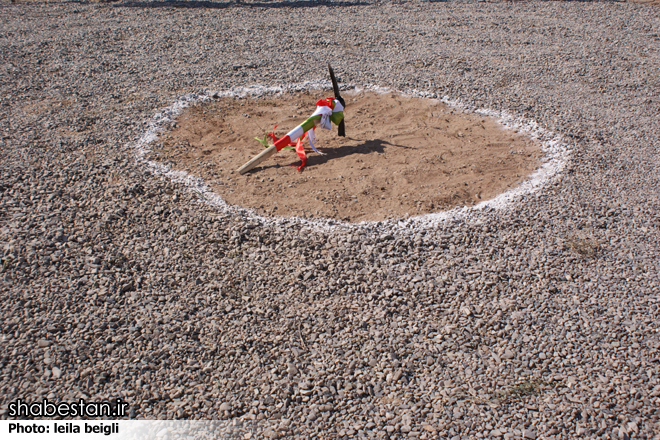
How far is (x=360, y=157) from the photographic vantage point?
5621 millimetres

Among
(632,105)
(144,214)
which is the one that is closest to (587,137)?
(632,105)

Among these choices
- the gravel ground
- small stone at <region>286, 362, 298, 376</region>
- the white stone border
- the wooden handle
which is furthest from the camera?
the wooden handle

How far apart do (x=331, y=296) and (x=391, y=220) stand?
115 centimetres

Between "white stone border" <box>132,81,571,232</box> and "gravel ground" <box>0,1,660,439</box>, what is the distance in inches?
4.6

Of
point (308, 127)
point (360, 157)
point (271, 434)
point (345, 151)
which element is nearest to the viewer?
point (271, 434)

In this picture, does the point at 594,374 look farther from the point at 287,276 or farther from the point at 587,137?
the point at 587,137

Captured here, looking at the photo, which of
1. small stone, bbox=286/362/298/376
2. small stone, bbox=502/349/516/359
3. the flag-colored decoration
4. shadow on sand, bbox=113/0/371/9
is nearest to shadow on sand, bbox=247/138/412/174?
the flag-colored decoration

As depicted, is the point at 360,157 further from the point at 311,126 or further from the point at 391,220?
the point at 391,220

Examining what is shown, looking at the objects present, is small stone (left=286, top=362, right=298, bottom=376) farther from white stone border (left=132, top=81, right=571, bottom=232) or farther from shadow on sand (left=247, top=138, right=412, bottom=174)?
shadow on sand (left=247, top=138, right=412, bottom=174)

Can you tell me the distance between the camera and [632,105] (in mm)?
6828

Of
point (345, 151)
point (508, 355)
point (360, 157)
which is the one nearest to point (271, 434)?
point (508, 355)

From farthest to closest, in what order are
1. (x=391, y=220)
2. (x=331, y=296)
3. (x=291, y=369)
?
(x=391, y=220) < (x=331, y=296) < (x=291, y=369)

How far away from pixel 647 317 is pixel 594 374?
80 centimetres

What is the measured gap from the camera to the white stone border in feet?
15.0
